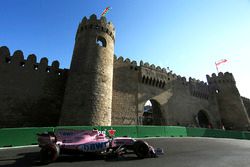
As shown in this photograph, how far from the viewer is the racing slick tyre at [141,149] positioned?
5.71m

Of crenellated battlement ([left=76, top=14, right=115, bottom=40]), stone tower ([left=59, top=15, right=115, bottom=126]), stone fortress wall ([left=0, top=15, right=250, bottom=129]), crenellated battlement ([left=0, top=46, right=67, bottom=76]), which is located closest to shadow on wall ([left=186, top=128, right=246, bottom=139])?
stone fortress wall ([left=0, top=15, right=250, bottom=129])

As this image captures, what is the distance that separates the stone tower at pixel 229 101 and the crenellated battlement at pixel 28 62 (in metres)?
31.8

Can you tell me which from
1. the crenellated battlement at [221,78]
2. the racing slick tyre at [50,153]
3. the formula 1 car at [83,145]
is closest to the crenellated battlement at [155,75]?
the crenellated battlement at [221,78]

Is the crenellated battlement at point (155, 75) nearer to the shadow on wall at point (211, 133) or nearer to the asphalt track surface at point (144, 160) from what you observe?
the shadow on wall at point (211, 133)

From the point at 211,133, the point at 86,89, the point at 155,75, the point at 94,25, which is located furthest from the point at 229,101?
the point at 86,89

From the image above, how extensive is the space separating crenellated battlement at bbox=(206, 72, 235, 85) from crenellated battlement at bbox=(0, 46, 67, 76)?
32.6 m

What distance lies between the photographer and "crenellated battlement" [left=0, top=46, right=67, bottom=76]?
1564cm

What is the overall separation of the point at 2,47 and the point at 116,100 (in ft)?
43.5

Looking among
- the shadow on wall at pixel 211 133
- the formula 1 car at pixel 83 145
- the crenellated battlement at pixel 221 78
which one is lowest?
the shadow on wall at pixel 211 133

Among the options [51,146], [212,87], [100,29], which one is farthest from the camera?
[212,87]

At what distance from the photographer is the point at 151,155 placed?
5863 millimetres

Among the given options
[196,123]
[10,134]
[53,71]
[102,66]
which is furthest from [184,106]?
[10,134]

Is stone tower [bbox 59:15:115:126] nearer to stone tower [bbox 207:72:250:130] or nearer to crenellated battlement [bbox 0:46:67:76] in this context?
crenellated battlement [bbox 0:46:67:76]

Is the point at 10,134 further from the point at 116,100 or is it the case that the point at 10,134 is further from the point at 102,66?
the point at 116,100
